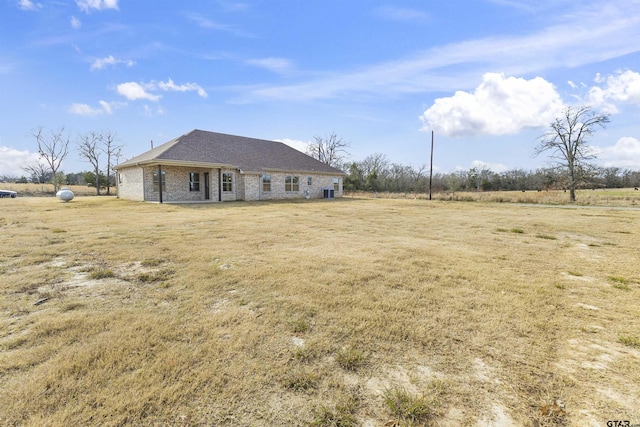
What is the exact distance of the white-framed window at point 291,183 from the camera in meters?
22.4

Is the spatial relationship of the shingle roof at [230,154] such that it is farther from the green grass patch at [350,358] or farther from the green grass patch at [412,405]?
the green grass patch at [412,405]

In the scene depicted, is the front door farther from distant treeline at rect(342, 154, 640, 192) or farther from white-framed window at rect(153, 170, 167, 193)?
distant treeline at rect(342, 154, 640, 192)

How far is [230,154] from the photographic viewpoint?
66.8 ft

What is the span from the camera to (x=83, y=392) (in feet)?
6.03

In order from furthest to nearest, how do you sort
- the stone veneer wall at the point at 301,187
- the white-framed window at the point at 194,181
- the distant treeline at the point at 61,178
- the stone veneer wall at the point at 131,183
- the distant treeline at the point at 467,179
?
the distant treeline at the point at 467,179 < the distant treeline at the point at 61,178 < the stone veneer wall at the point at 301,187 < the white-framed window at the point at 194,181 < the stone veneer wall at the point at 131,183

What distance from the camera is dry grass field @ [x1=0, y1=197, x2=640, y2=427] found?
1.79 m

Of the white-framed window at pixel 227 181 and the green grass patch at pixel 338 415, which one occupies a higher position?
the white-framed window at pixel 227 181

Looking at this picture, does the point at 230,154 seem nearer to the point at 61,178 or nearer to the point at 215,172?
the point at 215,172

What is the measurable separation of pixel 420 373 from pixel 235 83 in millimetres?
19997

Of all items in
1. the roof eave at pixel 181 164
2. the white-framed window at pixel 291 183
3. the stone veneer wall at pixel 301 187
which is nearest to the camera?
the roof eave at pixel 181 164

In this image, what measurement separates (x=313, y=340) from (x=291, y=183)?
810 inches

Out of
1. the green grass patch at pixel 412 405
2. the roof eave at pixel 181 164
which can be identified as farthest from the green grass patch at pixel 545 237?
the roof eave at pixel 181 164

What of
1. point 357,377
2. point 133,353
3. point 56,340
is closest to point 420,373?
point 357,377

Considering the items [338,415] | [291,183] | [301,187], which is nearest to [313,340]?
[338,415]
